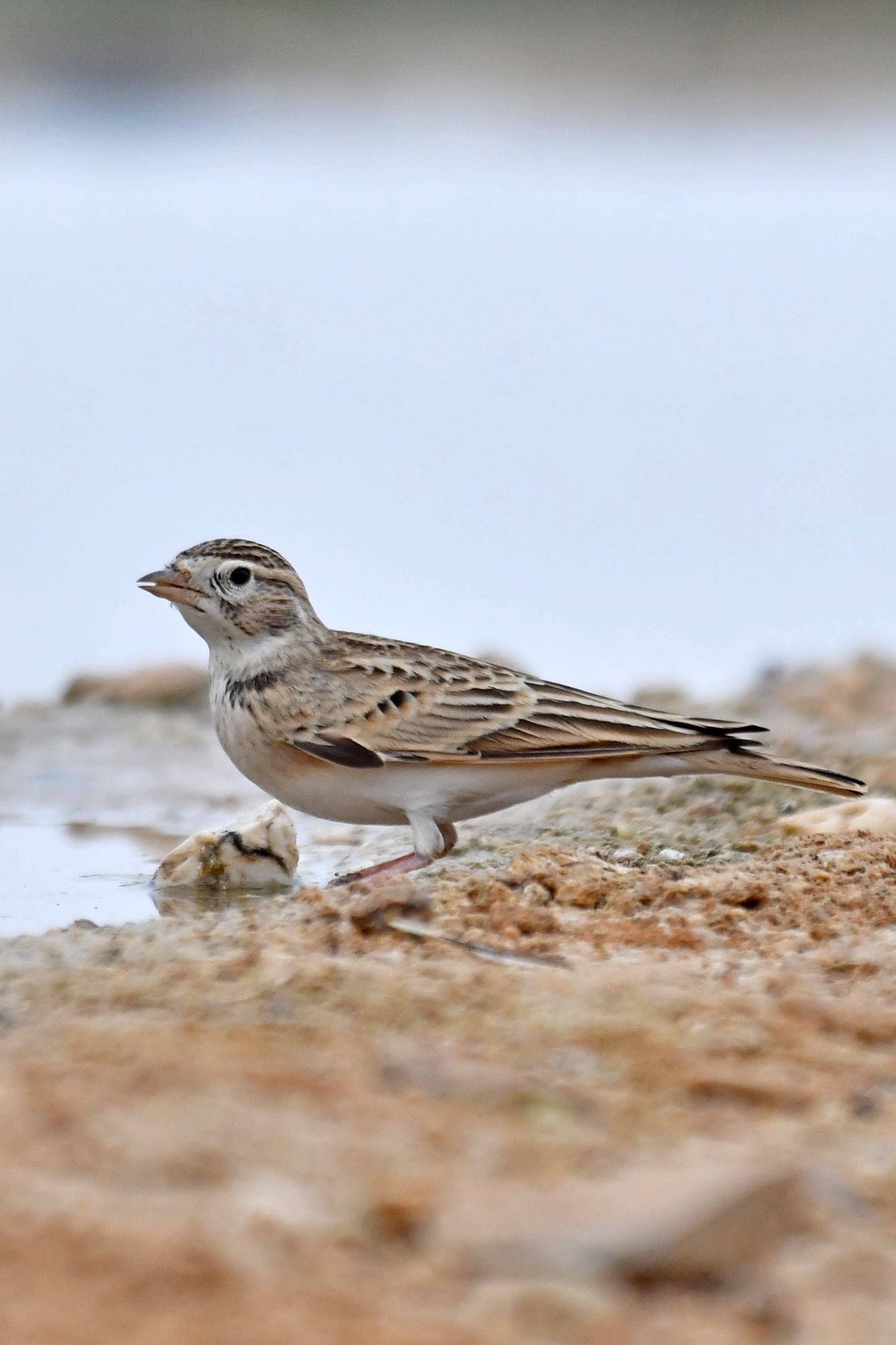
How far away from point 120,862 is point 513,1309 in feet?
16.8

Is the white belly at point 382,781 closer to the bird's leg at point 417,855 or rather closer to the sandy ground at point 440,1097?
the bird's leg at point 417,855

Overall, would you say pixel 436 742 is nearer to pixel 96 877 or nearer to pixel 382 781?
pixel 382 781

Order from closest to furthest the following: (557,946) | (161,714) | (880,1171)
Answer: (880,1171) < (557,946) < (161,714)

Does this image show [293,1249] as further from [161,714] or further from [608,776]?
[161,714]

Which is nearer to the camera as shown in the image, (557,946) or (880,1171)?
(880,1171)

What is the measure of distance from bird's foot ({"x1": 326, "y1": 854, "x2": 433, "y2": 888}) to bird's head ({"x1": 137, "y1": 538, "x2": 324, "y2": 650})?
1.14m

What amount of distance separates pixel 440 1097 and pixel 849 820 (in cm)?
382

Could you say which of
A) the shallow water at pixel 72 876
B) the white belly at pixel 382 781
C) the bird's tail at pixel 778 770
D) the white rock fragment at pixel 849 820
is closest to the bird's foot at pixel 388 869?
the white belly at pixel 382 781

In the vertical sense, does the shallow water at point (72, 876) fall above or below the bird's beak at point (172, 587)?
below

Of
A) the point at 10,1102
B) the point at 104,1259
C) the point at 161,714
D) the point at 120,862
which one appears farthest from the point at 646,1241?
the point at 161,714

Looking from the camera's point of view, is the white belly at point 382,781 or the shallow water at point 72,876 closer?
the shallow water at point 72,876

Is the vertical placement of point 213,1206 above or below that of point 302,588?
below

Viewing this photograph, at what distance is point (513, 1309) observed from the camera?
250 centimetres

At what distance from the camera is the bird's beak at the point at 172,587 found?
7.11 m
